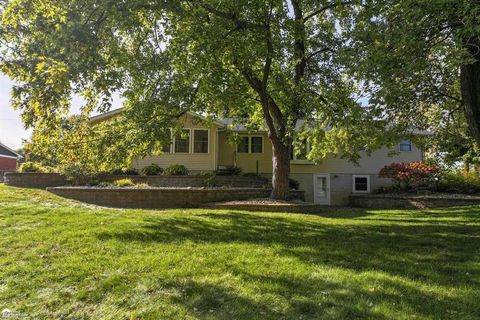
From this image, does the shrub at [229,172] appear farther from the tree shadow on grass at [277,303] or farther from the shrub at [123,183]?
the tree shadow on grass at [277,303]

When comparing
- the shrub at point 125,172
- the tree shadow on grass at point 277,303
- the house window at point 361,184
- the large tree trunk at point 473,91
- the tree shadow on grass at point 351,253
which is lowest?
the tree shadow on grass at point 277,303

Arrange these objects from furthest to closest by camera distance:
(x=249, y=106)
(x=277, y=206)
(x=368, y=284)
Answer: (x=249, y=106), (x=277, y=206), (x=368, y=284)

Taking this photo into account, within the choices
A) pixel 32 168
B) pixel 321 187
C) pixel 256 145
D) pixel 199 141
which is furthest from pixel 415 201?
pixel 32 168

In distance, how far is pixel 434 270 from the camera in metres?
5.22

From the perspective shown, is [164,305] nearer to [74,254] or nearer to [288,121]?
[74,254]

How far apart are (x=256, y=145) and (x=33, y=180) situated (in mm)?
10852

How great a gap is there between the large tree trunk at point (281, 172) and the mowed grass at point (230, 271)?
5361 millimetres

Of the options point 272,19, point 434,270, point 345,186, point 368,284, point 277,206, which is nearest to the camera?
point 368,284

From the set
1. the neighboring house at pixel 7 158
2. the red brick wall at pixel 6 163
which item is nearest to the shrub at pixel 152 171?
the red brick wall at pixel 6 163

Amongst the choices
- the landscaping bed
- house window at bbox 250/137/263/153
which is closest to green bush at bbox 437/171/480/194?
house window at bbox 250/137/263/153

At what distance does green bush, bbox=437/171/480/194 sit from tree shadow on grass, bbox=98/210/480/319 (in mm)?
7348

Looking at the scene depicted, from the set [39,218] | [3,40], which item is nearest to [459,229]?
[39,218]

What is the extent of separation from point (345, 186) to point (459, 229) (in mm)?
11846

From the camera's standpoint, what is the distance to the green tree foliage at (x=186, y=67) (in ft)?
24.3
